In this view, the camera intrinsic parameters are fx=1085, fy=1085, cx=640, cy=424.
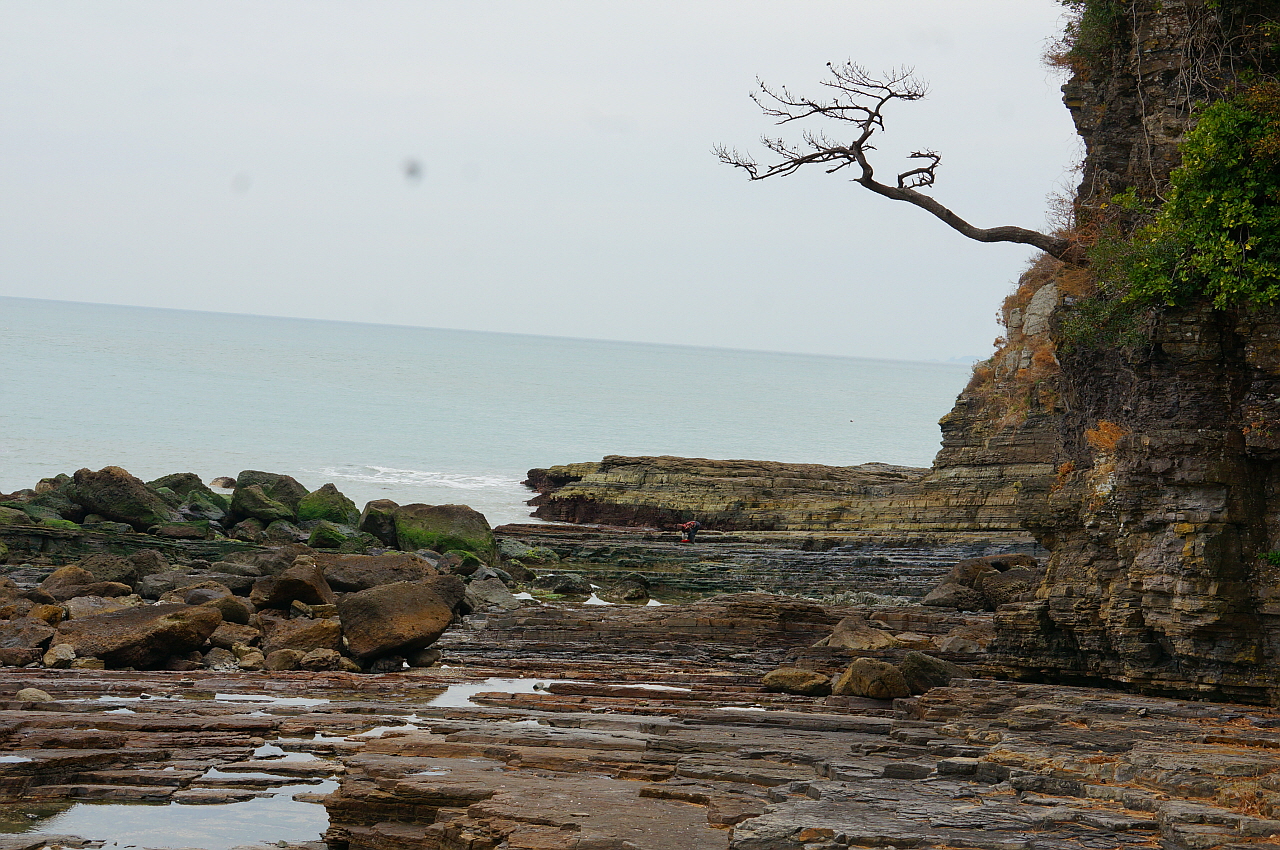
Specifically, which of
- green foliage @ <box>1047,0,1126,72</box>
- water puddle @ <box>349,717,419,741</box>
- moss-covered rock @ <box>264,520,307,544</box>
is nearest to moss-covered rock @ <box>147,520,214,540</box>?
moss-covered rock @ <box>264,520,307,544</box>

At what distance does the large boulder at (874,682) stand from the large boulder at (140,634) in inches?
438

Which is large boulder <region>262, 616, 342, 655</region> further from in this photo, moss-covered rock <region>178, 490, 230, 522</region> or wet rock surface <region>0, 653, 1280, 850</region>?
moss-covered rock <region>178, 490, 230, 522</region>

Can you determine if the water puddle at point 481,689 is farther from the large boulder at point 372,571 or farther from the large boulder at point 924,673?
the large boulder at point 924,673

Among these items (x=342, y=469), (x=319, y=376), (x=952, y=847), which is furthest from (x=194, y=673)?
(x=319, y=376)

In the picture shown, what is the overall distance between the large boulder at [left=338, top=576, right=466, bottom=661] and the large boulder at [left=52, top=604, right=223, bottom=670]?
255cm

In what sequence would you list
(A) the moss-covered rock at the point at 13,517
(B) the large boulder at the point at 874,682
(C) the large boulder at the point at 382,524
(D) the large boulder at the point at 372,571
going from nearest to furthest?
(B) the large boulder at the point at 874,682, (D) the large boulder at the point at 372,571, (A) the moss-covered rock at the point at 13,517, (C) the large boulder at the point at 382,524

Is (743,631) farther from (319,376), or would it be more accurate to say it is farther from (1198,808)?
(319,376)

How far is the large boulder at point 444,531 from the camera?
33125 mm

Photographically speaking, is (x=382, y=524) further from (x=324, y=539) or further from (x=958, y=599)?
(x=958, y=599)

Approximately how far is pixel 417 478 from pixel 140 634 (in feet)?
155

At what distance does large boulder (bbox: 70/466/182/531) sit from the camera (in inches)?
1303

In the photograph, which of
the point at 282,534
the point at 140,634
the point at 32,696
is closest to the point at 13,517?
the point at 282,534

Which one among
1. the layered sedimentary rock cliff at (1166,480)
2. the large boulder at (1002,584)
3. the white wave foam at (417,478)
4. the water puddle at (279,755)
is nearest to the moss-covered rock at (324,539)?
the large boulder at (1002,584)

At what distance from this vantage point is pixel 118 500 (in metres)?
33.1
